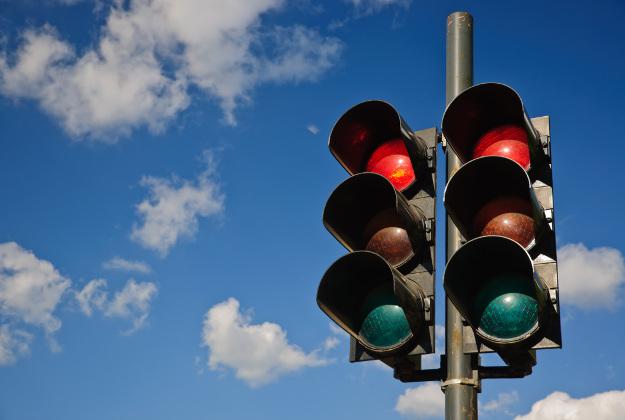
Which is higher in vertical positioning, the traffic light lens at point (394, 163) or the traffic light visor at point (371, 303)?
the traffic light lens at point (394, 163)

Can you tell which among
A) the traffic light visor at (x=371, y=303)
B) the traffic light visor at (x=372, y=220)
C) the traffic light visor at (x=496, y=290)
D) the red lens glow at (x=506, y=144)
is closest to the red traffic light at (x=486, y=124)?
the red lens glow at (x=506, y=144)

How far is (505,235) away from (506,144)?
0.68 m

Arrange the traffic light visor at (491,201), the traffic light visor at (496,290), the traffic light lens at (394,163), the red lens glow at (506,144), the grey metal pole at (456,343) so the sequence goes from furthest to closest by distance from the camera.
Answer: the traffic light lens at (394,163) → the red lens glow at (506,144) → the traffic light visor at (491,201) → the grey metal pole at (456,343) → the traffic light visor at (496,290)

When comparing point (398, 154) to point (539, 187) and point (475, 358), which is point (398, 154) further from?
point (475, 358)

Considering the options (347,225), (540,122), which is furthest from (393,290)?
(540,122)

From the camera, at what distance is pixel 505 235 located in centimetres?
374

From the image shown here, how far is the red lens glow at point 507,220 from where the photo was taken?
146 inches

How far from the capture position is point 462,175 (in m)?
3.80

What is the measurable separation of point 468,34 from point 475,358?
84.8 inches

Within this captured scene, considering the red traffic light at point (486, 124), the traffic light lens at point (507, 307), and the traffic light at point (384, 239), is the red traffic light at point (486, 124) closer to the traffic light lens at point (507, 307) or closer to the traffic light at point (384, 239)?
the traffic light at point (384, 239)

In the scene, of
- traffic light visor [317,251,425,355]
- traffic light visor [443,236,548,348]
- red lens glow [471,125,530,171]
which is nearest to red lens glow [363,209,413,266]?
traffic light visor [317,251,425,355]

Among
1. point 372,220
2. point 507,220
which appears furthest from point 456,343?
point 372,220

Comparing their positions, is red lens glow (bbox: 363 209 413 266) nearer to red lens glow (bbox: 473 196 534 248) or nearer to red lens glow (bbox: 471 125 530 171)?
red lens glow (bbox: 473 196 534 248)

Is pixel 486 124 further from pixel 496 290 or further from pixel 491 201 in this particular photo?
pixel 496 290
